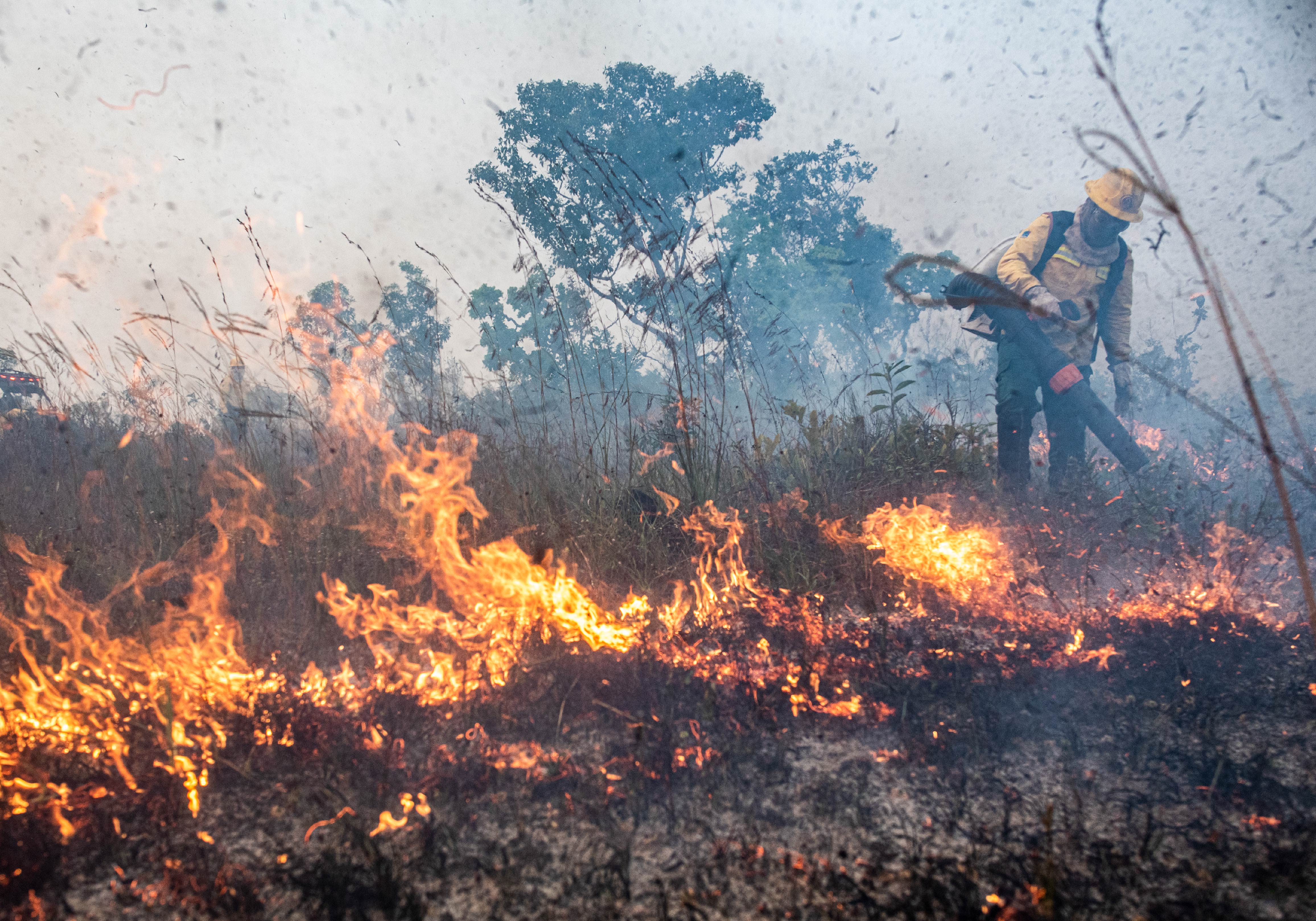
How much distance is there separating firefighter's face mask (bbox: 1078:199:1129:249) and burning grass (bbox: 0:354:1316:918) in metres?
2.32

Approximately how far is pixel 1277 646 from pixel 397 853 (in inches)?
123

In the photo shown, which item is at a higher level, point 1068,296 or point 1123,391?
point 1068,296

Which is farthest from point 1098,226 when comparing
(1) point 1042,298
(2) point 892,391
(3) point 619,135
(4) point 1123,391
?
(3) point 619,135

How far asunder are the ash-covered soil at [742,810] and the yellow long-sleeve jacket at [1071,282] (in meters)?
2.93

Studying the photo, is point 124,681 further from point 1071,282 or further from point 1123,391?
point 1123,391

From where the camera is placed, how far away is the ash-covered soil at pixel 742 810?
1428 mm

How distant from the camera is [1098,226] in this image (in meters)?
4.50

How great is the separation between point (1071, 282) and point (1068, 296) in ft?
0.33

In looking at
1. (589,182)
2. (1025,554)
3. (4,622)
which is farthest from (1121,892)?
(589,182)

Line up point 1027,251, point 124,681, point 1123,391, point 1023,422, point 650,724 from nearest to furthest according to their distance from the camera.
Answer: point 650,724 < point 124,681 < point 1023,422 < point 1027,251 < point 1123,391

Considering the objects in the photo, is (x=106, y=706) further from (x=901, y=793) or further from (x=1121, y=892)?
(x=1121, y=892)

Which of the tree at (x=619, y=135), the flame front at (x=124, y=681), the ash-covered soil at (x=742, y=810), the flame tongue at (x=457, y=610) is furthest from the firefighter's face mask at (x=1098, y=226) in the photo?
the tree at (x=619, y=135)

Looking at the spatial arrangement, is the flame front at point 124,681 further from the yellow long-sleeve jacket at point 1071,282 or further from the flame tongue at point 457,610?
the yellow long-sleeve jacket at point 1071,282

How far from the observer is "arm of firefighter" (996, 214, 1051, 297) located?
4570 mm
